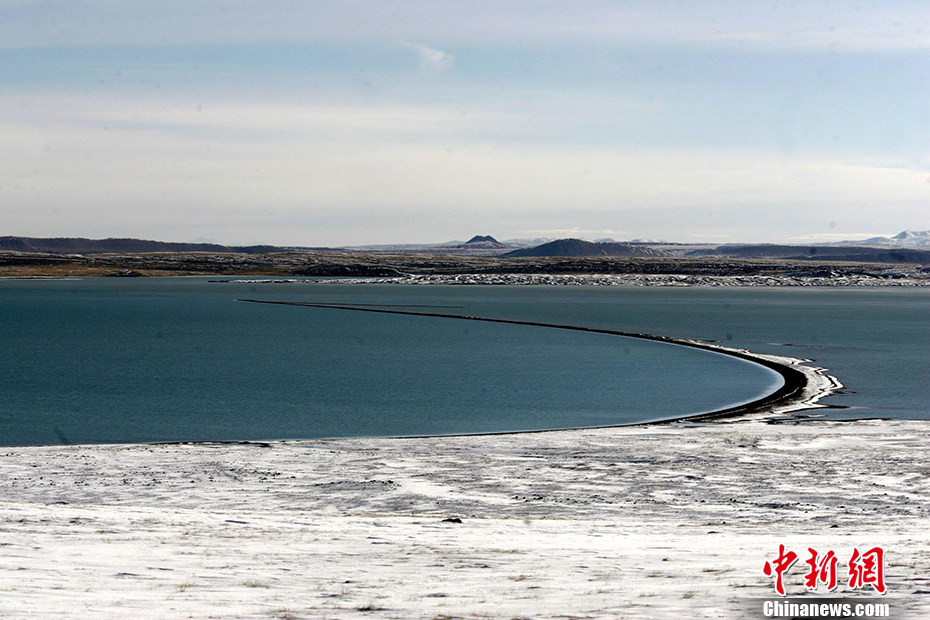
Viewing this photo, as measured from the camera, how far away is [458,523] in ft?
45.6

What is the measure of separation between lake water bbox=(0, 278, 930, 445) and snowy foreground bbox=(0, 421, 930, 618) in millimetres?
5863

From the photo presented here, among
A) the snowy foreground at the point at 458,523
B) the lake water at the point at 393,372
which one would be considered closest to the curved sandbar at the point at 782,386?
the lake water at the point at 393,372

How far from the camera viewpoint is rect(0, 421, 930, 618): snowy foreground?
950cm

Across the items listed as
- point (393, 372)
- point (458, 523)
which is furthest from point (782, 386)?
point (458, 523)

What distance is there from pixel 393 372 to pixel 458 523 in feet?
93.2

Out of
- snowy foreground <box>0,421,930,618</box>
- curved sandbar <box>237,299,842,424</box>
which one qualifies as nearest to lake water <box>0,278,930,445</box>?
curved sandbar <box>237,299,842,424</box>

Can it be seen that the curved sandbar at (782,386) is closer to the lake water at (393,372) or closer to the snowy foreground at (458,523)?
the lake water at (393,372)

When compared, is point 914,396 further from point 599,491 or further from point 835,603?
point 835,603

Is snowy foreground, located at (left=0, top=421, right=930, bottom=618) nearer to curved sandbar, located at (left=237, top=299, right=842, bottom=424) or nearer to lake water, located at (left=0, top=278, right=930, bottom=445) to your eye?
curved sandbar, located at (left=237, top=299, right=842, bottom=424)

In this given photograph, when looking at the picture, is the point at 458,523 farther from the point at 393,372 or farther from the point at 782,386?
the point at 393,372

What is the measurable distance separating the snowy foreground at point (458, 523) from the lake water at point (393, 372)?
19.2 ft

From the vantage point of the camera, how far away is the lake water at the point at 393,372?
28312 mm

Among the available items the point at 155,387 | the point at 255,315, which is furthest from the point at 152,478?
the point at 255,315

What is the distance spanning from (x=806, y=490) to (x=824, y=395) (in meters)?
17.2
